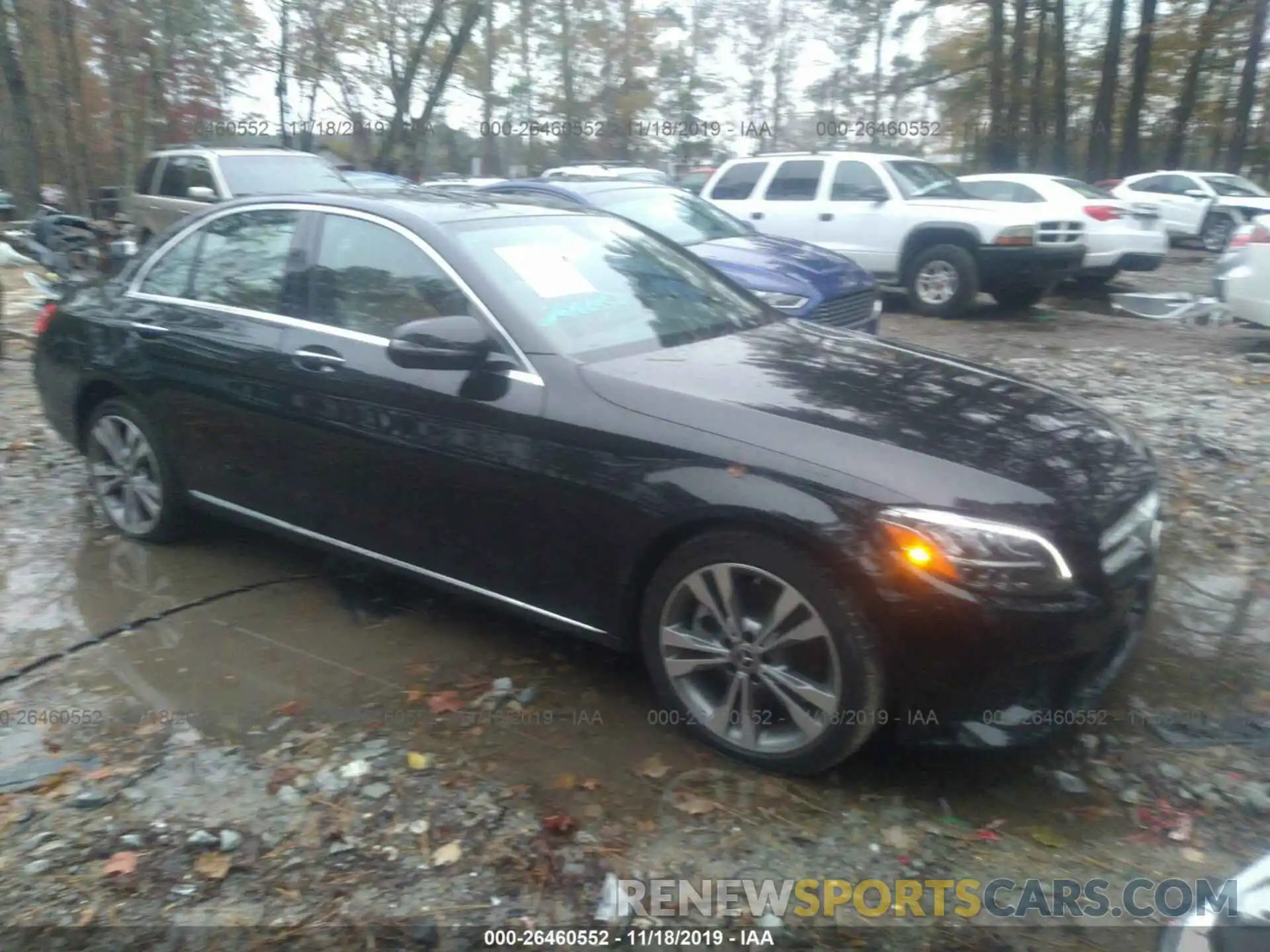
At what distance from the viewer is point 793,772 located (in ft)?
10.8

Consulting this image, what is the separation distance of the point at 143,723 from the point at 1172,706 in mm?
3486

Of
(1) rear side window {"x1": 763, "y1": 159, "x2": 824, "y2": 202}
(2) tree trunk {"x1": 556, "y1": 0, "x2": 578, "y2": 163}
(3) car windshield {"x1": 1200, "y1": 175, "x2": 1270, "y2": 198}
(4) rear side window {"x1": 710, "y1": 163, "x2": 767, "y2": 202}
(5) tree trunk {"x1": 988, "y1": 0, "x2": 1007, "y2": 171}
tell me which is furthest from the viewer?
(2) tree trunk {"x1": 556, "y1": 0, "x2": 578, "y2": 163}

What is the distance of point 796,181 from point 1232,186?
1174 cm

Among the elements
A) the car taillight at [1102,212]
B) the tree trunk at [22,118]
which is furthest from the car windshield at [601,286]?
the tree trunk at [22,118]

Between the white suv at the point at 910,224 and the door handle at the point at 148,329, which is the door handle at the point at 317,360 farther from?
the white suv at the point at 910,224

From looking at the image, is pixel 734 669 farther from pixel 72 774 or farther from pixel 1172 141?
pixel 1172 141

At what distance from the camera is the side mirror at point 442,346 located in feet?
11.9

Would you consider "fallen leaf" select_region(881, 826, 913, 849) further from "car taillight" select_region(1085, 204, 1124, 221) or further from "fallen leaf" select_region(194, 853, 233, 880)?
"car taillight" select_region(1085, 204, 1124, 221)

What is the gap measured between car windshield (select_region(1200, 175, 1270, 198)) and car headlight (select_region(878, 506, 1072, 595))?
1964 centimetres

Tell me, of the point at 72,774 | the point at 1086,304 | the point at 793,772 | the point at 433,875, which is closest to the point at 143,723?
the point at 72,774

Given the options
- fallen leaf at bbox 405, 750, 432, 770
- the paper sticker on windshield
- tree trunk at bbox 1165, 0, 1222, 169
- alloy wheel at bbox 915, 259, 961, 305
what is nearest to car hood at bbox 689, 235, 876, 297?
the paper sticker on windshield

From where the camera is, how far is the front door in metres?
3.67

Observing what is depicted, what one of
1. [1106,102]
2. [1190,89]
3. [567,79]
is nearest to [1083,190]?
[1106,102]
